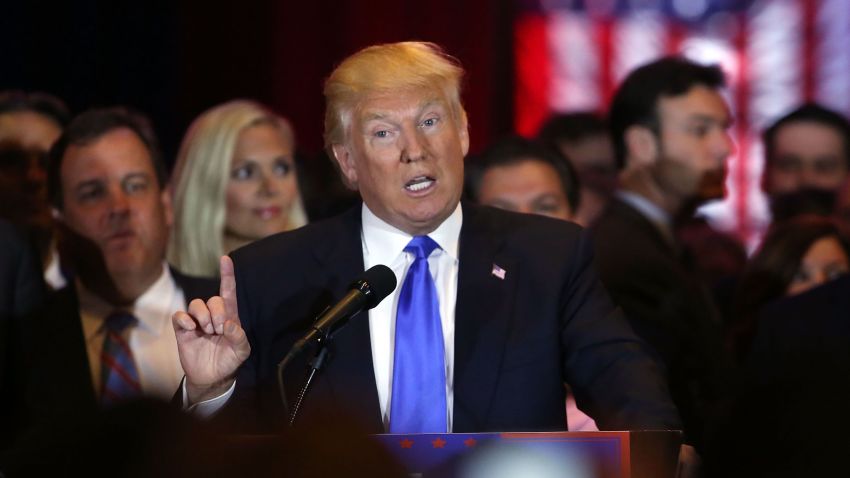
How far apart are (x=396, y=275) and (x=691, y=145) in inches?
81.2

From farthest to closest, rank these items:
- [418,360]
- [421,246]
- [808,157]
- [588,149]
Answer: [808,157] < [588,149] < [421,246] < [418,360]

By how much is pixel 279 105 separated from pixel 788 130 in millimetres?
2955

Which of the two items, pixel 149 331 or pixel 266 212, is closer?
pixel 149 331

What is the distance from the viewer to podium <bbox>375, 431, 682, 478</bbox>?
5.68 feet

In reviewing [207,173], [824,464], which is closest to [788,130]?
[207,173]

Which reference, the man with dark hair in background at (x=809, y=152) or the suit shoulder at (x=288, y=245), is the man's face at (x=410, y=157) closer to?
the suit shoulder at (x=288, y=245)

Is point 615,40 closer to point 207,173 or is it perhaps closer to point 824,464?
point 207,173

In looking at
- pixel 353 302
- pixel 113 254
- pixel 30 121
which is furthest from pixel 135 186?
pixel 353 302

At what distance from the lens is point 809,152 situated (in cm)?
531

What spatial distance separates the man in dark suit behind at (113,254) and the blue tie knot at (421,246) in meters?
1.00

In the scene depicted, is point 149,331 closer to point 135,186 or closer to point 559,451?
point 135,186

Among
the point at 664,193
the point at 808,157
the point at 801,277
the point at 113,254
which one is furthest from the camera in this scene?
the point at 808,157

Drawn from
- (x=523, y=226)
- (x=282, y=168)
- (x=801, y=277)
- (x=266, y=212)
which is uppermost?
(x=523, y=226)

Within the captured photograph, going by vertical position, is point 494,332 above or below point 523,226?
below
